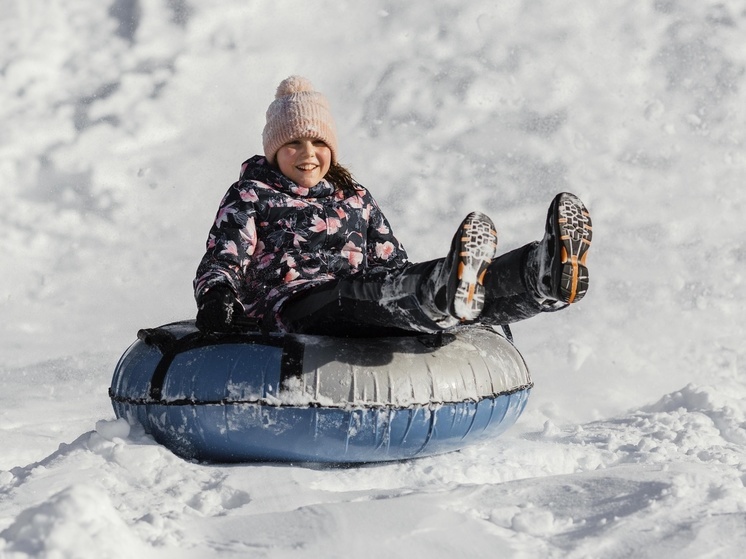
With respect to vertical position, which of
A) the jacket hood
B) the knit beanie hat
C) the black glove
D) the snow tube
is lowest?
the snow tube

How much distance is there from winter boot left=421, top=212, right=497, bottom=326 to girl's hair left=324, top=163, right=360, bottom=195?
3.57 ft

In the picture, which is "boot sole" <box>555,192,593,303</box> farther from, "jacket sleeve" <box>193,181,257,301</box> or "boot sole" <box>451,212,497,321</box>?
"jacket sleeve" <box>193,181,257,301</box>

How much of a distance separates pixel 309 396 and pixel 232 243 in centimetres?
65

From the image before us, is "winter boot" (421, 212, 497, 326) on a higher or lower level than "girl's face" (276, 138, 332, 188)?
lower

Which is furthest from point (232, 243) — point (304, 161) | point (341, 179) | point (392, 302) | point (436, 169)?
point (436, 169)

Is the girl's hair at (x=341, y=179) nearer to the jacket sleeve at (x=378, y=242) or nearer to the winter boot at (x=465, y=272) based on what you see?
the jacket sleeve at (x=378, y=242)

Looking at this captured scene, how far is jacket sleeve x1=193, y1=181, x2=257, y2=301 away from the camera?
246 cm

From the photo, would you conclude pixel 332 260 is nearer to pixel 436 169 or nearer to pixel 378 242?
pixel 378 242

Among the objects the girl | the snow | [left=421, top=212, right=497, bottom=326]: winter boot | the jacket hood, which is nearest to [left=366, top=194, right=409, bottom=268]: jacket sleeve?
the girl

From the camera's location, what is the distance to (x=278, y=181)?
2.84m

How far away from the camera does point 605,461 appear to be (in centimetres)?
260

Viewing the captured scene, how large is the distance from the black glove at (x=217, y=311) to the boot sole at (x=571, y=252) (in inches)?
39.1

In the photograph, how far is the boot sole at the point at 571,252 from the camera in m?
1.82

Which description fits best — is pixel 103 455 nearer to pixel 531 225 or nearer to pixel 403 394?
pixel 403 394
